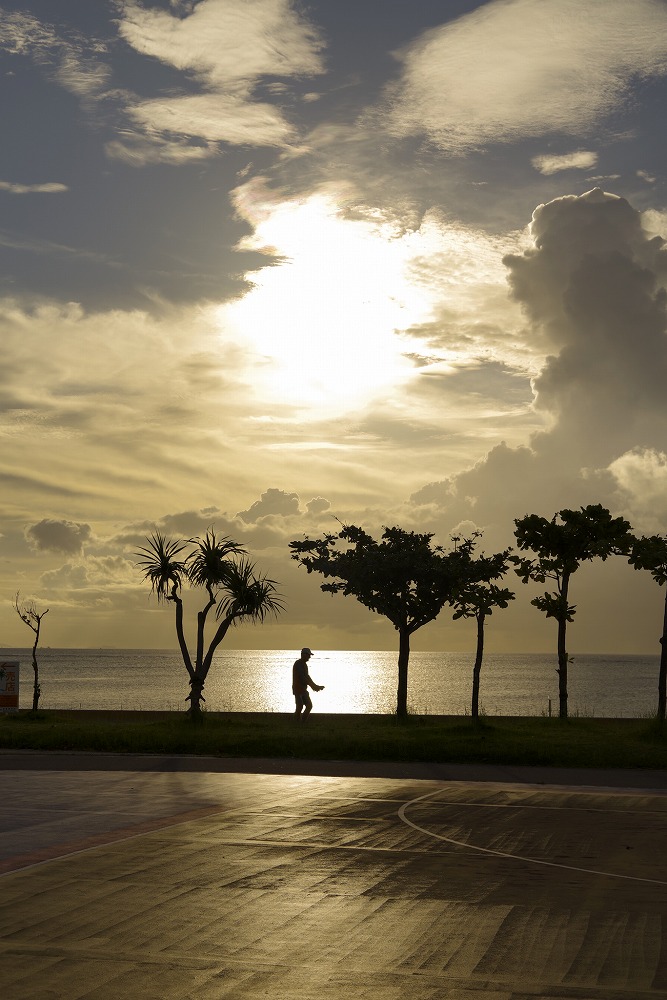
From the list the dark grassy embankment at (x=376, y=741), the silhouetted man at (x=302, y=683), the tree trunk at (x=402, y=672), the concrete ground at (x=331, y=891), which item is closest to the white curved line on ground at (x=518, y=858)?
the concrete ground at (x=331, y=891)

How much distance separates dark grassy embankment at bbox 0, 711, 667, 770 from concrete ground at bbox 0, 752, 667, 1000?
3.63 meters

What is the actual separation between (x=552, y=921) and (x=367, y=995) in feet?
8.50

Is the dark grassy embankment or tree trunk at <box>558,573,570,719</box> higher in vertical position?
tree trunk at <box>558,573,570,719</box>

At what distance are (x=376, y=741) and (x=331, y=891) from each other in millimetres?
13296

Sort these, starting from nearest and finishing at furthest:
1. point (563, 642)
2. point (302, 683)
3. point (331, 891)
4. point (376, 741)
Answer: point (331, 891)
point (376, 741)
point (302, 683)
point (563, 642)

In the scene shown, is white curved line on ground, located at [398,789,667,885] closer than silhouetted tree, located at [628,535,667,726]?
Yes

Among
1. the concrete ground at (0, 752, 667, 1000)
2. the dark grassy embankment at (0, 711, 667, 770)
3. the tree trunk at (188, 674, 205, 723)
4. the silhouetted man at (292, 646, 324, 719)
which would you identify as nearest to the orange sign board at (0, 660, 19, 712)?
the dark grassy embankment at (0, 711, 667, 770)

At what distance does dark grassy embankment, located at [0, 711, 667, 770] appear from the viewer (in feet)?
73.2

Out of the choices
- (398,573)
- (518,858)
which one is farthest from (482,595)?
(518,858)

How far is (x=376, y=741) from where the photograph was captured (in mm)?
23984

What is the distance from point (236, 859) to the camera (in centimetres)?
1227

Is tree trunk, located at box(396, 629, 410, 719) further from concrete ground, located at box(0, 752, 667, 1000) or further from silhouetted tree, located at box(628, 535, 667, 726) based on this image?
concrete ground, located at box(0, 752, 667, 1000)

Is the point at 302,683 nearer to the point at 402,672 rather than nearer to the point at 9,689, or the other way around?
the point at 402,672

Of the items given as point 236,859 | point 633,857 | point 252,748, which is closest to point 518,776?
point 252,748
